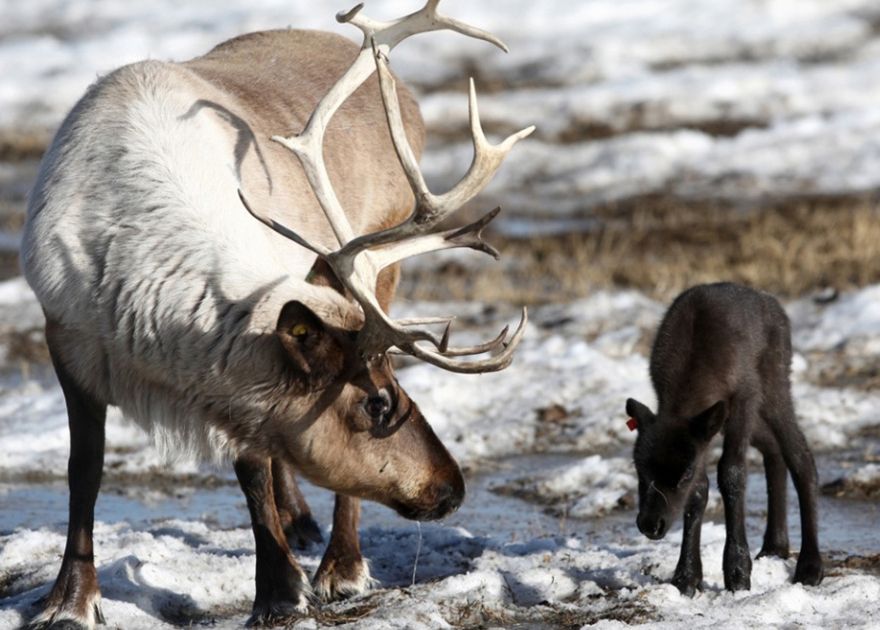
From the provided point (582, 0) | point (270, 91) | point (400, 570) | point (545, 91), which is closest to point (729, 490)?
point (400, 570)

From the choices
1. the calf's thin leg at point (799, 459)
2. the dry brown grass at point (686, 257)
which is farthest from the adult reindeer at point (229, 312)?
the dry brown grass at point (686, 257)

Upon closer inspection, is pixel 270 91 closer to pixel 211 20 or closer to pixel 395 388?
pixel 395 388

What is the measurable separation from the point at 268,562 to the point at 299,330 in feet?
3.18

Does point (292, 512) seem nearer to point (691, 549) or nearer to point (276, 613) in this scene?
point (276, 613)

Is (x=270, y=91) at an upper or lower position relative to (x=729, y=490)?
upper

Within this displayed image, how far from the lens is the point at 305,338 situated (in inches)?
182

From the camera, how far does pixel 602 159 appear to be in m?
17.1

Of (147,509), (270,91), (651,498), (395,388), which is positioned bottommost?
(147,509)

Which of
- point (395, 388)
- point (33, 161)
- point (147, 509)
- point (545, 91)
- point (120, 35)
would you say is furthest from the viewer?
point (120, 35)

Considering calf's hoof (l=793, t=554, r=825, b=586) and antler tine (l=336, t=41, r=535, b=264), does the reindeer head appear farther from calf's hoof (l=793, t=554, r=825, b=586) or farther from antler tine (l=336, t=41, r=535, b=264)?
calf's hoof (l=793, t=554, r=825, b=586)

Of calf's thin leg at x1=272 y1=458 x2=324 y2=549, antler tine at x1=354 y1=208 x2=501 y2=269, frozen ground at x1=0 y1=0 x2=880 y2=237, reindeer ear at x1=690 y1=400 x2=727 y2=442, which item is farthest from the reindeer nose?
frozen ground at x1=0 y1=0 x2=880 y2=237

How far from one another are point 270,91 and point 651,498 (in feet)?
7.73

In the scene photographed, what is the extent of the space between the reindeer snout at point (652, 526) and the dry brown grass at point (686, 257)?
445cm

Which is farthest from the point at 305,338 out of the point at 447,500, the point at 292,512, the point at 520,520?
the point at 520,520
